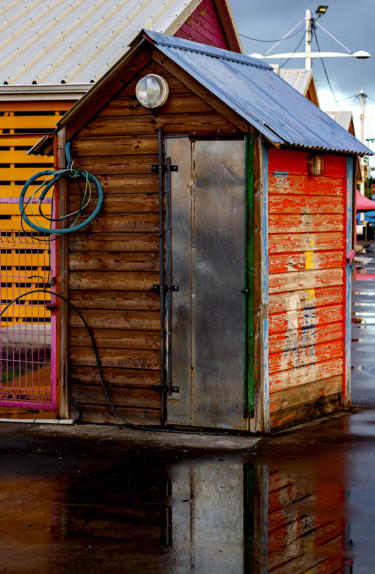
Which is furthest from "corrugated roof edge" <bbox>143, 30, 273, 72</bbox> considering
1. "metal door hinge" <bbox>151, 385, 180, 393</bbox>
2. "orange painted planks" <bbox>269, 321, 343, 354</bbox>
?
"metal door hinge" <bbox>151, 385, 180, 393</bbox>

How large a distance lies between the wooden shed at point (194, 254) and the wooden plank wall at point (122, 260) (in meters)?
0.01

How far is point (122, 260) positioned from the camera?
9.08 metres

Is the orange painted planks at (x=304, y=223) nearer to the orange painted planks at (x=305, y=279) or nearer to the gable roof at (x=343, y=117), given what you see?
the orange painted planks at (x=305, y=279)

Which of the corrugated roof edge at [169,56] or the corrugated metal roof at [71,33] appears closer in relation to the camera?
the corrugated roof edge at [169,56]

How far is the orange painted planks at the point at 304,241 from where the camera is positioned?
8.80 meters

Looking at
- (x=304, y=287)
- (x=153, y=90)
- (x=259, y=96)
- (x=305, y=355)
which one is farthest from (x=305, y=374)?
(x=153, y=90)

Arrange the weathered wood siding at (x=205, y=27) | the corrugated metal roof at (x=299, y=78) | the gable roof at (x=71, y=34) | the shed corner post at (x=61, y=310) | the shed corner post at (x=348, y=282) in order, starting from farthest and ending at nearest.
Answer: the corrugated metal roof at (x=299, y=78) → the weathered wood siding at (x=205, y=27) → the gable roof at (x=71, y=34) → the shed corner post at (x=348, y=282) → the shed corner post at (x=61, y=310)

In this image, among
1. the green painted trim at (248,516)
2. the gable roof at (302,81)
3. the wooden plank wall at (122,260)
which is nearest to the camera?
the green painted trim at (248,516)

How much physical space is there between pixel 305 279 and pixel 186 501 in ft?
10.7

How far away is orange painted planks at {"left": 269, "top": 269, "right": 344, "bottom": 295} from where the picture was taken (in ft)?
28.9

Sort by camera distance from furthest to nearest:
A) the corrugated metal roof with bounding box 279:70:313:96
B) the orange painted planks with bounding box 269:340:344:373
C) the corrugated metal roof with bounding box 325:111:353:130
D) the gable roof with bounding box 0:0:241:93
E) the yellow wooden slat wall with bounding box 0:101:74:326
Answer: the corrugated metal roof with bounding box 325:111:353:130, the corrugated metal roof with bounding box 279:70:313:96, the yellow wooden slat wall with bounding box 0:101:74:326, the gable roof with bounding box 0:0:241:93, the orange painted planks with bounding box 269:340:344:373

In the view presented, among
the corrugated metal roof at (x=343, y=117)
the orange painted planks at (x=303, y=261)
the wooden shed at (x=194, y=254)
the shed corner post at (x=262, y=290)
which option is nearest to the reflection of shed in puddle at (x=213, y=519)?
the shed corner post at (x=262, y=290)

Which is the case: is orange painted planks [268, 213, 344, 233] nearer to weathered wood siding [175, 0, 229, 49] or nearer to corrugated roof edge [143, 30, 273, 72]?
corrugated roof edge [143, 30, 273, 72]

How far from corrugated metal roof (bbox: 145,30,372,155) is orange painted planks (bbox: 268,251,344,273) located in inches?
42.3
